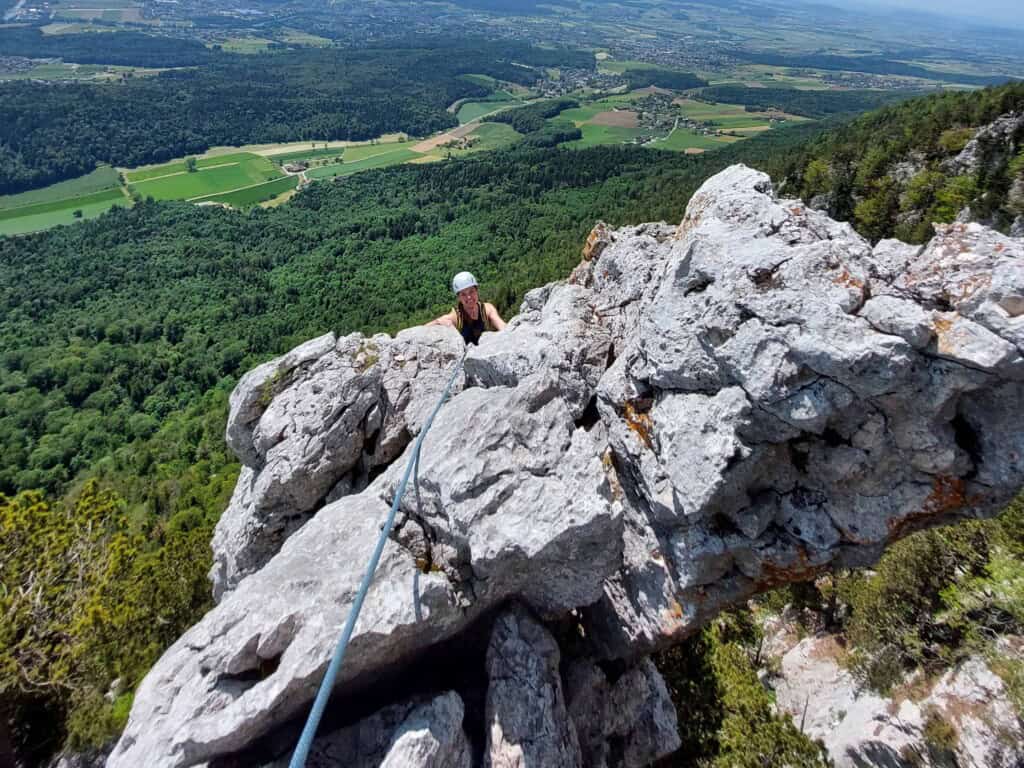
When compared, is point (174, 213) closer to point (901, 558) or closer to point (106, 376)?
point (106, 376)

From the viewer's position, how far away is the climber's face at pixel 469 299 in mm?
13387

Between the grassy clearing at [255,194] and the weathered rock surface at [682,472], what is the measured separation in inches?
7242

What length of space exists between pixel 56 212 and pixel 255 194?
6271 centimetres

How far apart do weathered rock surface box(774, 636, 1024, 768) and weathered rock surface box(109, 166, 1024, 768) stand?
18.0 feet

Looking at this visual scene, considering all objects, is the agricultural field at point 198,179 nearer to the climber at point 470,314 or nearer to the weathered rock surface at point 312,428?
the weathered rock surface at point 312,428

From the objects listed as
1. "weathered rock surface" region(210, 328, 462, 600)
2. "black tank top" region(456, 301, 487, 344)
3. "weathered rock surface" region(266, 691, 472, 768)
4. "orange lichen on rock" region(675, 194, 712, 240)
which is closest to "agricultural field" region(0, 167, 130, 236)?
"weathered rock surface" region(210, 328, 462, 600)

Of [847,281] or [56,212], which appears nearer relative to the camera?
[847,281]

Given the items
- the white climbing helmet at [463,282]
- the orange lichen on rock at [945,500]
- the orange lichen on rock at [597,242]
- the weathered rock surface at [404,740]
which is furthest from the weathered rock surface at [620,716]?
the orange lichen on rock at [597,242]

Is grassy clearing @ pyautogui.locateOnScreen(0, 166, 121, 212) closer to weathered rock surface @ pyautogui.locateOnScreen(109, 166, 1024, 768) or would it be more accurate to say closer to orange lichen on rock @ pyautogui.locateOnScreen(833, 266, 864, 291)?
weathered rock surface @ pyautogui.locateOnScreen(109, 166, 1024, 768)

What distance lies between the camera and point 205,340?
102812 millimetres

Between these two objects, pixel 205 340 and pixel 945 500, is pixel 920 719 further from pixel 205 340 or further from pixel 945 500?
pixel 205 340

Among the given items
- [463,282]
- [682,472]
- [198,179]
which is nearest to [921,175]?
[463,282]

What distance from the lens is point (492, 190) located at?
160625mm

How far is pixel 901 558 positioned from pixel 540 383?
561 inches
